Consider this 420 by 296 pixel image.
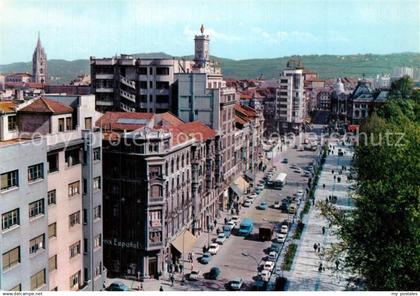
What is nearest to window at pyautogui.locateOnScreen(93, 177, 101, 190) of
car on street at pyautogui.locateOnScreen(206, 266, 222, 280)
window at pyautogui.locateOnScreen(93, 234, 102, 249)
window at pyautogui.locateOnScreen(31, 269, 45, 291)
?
window at pyautogui.locateOnScreen(93, 234, 102, 249)

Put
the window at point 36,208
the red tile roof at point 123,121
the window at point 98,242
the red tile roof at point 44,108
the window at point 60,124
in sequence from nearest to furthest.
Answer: the window at point 36,208, the red tile roof at point 44,108, the window at point 60,124, the window at point 98,242, the red tile roof at point 123,121

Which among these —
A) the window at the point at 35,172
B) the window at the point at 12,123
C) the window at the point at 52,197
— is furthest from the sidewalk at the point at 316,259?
the window at the point at 12,123

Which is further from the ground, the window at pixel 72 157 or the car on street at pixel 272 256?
the window at pixel 72 157

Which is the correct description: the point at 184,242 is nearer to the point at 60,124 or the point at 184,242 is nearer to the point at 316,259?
the point at 316,259

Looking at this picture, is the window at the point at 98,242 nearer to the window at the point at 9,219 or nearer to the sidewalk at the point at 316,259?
the window at the point at 9,219

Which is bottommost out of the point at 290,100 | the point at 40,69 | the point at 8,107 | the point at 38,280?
the point at 38,280

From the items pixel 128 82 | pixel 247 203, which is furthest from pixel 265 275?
pixel 128 82

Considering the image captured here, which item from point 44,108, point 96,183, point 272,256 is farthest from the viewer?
point 272,256
